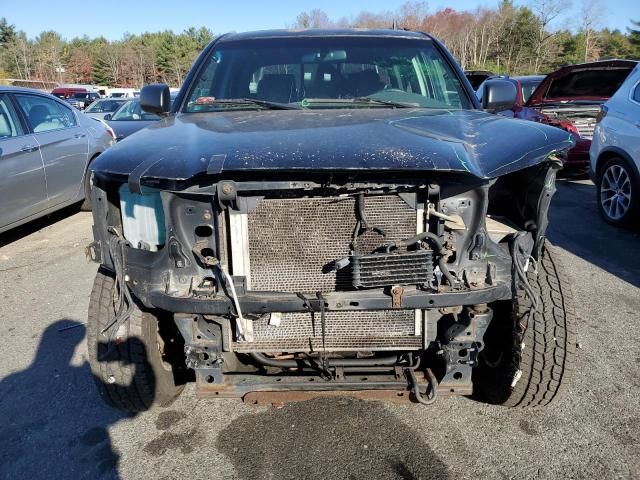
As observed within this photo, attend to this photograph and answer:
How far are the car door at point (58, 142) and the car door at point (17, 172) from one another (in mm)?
136

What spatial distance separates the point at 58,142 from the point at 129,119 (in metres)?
5.22

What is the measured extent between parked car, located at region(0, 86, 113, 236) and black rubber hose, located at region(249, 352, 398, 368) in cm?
389

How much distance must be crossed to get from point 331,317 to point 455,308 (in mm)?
529

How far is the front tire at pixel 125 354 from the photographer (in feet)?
8.04

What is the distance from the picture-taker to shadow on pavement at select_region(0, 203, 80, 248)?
611 centimetres

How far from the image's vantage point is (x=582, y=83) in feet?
30.0

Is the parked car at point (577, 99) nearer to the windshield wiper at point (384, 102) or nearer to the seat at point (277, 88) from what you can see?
the windshield wiper at point (384, 102)

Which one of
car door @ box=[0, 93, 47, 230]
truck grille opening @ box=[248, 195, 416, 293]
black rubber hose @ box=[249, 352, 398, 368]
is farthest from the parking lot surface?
car door @ box=[0, 93, 47, 230]

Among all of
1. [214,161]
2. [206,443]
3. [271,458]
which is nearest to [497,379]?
[271,458]

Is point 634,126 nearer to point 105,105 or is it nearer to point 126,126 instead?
point 126,126

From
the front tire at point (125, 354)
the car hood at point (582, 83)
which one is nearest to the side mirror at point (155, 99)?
the front tire at point (125, 354)

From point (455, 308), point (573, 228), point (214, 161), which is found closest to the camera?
point (214, 161)

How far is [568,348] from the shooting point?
247cm

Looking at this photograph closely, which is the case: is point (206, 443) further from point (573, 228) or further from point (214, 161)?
Answer: point (573, 228)
